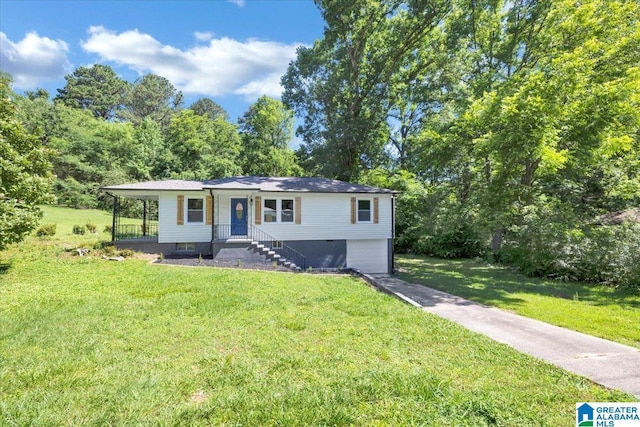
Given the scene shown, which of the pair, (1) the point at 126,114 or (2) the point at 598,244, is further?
(1) the point at 126,114

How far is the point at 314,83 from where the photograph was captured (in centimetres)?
2627

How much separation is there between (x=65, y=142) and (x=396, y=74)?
32090mm

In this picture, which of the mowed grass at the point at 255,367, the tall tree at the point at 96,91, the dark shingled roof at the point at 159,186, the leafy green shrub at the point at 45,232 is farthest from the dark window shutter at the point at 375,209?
the tall tree at the point at 96,91

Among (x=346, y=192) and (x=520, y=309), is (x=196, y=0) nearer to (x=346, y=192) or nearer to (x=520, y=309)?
(x=346, y=192)

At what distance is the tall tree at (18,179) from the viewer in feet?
27.1

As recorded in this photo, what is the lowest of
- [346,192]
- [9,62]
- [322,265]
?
[322,265]

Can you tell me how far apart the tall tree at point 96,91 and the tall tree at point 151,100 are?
7.85ft

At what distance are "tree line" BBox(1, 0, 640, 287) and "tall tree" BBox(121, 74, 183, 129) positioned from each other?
39.4 ft

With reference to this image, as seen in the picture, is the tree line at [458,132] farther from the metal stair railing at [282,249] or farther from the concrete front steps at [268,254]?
the concrete front steps at [268,254]

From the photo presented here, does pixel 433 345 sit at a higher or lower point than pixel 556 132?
lower

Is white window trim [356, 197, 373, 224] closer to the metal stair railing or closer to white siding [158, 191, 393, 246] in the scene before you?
white siding [158, 191, 393, 246]

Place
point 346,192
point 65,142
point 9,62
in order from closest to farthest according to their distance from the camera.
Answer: point 346,192
point 65,142
point 9,62

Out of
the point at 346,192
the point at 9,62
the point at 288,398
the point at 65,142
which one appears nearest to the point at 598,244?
the point at 346,192

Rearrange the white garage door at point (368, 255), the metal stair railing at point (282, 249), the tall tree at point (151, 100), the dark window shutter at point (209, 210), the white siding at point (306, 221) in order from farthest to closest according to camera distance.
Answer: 1. the tall tree at point (151, 100)
2. the white garage door at point (368, 255)
3. the metal stair railing at point (282, 249)
4. the dark window shutter at point (209, 210)
5. the white siding at point (306, 221)
